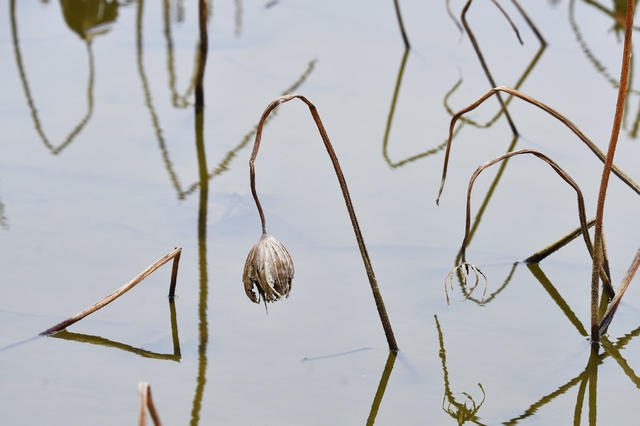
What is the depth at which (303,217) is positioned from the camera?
A: 2.01 meters

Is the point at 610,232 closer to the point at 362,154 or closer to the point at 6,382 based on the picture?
the point at 362,154

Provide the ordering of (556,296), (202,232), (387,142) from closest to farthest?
(556,296) → (202,232) → (387,142)

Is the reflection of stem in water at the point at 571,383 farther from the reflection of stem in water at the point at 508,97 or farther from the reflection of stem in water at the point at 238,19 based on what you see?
the reflection of stem in water at the point at 238,19

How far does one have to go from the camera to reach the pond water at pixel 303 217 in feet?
4.79

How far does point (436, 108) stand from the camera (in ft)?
8.73

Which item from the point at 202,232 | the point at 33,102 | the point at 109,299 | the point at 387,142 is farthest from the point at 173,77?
the point at 109,299

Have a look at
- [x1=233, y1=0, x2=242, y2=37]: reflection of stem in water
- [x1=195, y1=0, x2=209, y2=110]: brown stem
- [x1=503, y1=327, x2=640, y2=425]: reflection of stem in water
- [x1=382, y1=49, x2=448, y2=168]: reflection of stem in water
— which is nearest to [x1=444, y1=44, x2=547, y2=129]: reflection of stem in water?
[x1=382, y1=49, x2=448, y2=168]: reflection of stem in water

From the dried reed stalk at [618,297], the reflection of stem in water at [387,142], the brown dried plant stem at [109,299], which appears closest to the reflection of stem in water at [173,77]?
the reflection of stem in water at [387,142]

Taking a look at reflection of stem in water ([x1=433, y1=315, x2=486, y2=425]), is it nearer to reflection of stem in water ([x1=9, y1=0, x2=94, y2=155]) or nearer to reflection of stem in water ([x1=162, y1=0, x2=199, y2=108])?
reflection of stem in water ([x1=9, y1=0, x2=94, y2=155])

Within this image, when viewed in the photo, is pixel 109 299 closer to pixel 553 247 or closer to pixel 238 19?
pixel 553 247

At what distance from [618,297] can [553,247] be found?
29cm

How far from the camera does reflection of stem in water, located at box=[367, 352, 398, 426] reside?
1400mm

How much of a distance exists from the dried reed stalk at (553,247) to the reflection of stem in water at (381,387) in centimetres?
47

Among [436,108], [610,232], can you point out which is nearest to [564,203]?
[610,232]
